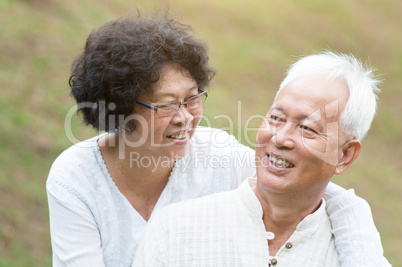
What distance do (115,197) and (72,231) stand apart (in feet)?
1.09

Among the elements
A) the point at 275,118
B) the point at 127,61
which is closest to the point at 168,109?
the point at 127,61

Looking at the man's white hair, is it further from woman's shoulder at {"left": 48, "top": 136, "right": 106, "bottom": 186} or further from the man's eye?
woman's shoulder at {"left": 48, "top": 136, "right": 106, "bottom": 186}

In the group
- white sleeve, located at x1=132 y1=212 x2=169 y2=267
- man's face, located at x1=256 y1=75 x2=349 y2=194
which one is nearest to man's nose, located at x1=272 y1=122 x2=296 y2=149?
man's face, located at x1=256 y1=75 x2=349 y2=194

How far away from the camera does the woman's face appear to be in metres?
2.77

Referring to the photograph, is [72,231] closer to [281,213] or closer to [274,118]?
[281,213]

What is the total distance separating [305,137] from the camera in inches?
86.8

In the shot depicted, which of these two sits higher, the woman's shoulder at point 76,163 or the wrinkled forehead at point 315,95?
the wrinkled forehead at point 315,95

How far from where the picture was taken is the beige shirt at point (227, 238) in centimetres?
226

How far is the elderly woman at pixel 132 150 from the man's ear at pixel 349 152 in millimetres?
222

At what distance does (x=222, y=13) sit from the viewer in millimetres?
11617

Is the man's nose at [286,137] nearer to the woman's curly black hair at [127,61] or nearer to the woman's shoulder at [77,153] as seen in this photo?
the woman's curly black hair at [127,61]

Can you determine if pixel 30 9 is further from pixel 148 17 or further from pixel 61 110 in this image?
pixel 148 17

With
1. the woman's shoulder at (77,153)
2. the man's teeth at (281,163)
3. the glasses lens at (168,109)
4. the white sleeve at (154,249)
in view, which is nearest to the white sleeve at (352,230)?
the man's teeth at (281,163)

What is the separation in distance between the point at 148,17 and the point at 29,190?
316cm
